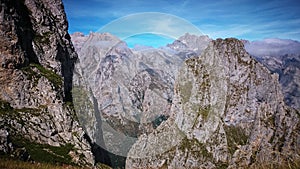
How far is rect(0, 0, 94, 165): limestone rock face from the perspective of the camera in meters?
92.8

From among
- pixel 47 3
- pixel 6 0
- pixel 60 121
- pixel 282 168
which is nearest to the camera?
pixel 282 168

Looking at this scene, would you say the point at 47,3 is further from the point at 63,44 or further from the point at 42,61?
the point at 42,61

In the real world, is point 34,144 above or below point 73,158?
above

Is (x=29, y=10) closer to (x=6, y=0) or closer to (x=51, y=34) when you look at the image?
(x=51, y=34)

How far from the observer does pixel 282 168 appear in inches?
353

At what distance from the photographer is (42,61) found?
124250mm

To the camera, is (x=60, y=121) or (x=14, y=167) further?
(x=60, y=121)

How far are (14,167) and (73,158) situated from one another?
92282 millimetres

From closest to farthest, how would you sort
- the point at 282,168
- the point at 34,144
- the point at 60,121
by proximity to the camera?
the point at 282,168
the point at 34,144
the point at 60,121

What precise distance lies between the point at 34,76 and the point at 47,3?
176ft

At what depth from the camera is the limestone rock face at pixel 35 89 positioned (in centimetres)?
9275

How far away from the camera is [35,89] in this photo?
109m

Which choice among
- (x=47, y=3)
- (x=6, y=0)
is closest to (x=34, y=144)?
(x=6, y=0)

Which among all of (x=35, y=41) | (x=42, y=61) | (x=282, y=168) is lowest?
(x=282, y=168)
